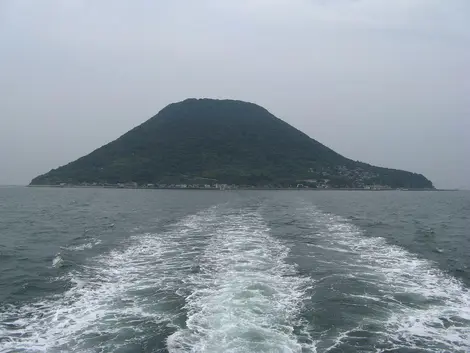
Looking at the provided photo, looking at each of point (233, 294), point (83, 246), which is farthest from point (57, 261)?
point (233, 294)

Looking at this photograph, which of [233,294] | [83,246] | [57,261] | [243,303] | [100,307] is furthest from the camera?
[83,246]

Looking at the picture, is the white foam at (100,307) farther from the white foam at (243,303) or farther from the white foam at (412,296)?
the white foam at (412,296)

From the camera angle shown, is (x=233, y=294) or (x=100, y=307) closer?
(x=100, y=307)

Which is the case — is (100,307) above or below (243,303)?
below

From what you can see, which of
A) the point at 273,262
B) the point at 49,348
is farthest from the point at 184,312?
the point at 273,262

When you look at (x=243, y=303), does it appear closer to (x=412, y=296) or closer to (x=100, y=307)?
(x=100, y=307)

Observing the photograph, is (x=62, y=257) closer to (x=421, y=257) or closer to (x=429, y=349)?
(x=429, y=349)

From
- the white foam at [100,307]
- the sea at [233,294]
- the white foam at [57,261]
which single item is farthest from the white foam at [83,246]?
the white foam at [100,307]
